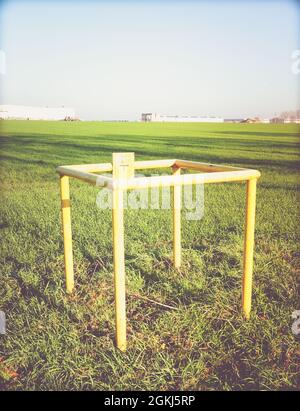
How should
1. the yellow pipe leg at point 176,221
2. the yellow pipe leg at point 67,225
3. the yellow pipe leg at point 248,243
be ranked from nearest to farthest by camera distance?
the yellow pipe leg at point 248,243 → the yellow pipe leg at point 67,225 → the yellow pipe leg at point 176,221

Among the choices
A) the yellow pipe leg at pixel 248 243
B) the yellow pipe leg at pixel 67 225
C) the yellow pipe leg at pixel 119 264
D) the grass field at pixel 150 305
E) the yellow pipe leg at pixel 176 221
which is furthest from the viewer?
the yellow pipe leg at pixel 176 221

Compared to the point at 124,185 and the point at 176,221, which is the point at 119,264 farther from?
the point at 176,221

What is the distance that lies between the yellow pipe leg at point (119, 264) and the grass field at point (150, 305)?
0.33ft

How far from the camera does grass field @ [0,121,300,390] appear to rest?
181 centimetres

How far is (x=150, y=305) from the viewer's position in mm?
2350

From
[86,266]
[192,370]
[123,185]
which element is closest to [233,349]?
[192,370]

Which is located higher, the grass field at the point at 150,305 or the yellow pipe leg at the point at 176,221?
the yellow pipe leg at the point at 176,221

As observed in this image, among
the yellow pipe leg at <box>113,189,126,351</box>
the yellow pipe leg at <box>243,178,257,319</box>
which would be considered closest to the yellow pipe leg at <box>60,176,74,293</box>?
the yellow pipe leg at <box>113,189,126,351</box>

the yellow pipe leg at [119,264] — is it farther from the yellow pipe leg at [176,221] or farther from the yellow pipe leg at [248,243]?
the yellow pipe leg at [176,221]

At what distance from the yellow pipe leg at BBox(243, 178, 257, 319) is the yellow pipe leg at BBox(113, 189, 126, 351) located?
724mm

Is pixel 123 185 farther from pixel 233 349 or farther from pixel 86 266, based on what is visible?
pixel 86 266

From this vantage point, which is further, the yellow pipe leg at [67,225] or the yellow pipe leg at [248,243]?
the yellow pipe leg at [67,225]

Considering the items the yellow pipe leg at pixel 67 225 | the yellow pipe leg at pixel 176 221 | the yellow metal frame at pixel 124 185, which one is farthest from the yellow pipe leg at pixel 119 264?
the yellow pipe leg at pixel 176 221

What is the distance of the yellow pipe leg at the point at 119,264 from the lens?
1694 mm
